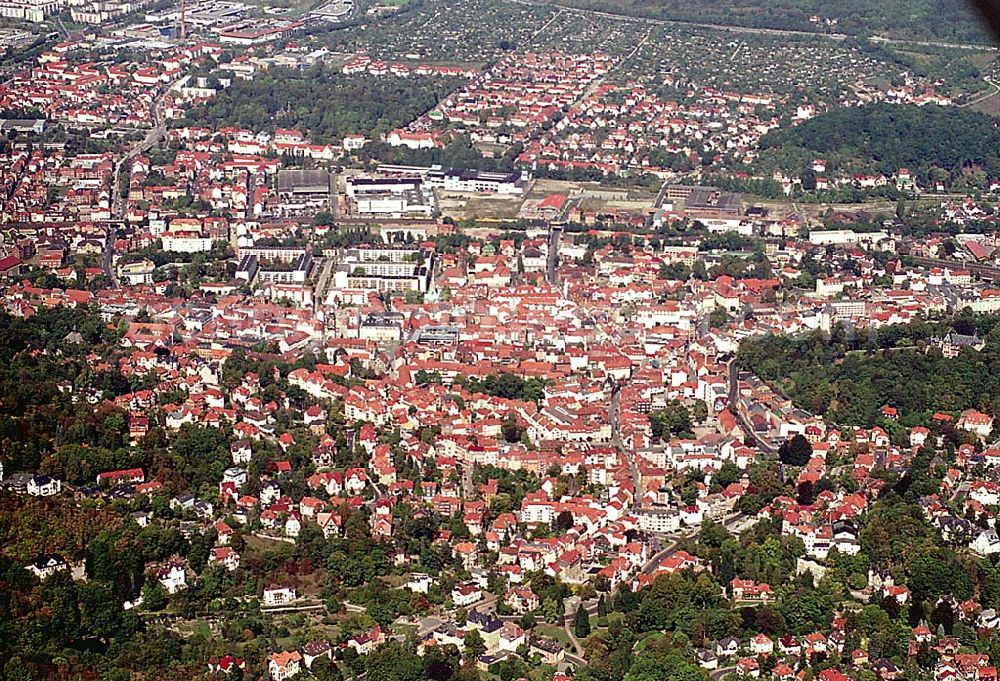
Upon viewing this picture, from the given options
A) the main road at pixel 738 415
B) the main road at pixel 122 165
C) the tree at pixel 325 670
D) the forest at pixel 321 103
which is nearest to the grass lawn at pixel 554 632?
the tree at pixel 325 670

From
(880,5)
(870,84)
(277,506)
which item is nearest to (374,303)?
(277,506)

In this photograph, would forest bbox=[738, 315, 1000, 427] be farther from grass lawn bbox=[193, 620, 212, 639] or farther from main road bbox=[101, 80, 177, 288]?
main road bbox=[101, 80, 177, 288]

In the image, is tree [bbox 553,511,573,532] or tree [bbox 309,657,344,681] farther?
tree [bbox 553,511,573,532]

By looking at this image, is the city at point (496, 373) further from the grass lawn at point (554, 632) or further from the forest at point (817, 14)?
the forest at point (817, 14)

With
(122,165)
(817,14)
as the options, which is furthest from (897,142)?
(122,165)

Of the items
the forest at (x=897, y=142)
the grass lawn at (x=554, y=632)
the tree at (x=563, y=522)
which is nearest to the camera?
the grass lawn at (x=554, y=632)

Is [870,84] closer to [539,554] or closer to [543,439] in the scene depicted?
[543,439]

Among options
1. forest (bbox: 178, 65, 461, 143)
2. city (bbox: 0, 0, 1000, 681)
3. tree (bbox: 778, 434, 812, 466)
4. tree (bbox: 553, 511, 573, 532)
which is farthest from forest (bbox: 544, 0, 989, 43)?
tree (bbox: 553, 511, 573, 532)

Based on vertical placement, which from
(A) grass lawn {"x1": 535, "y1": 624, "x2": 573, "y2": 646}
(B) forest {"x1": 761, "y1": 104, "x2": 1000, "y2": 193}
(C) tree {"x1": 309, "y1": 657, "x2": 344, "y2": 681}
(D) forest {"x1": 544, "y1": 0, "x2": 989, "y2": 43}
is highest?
(C) tree {"x1": 309, "y1": 657, "x2": 344, "y2": 681}
